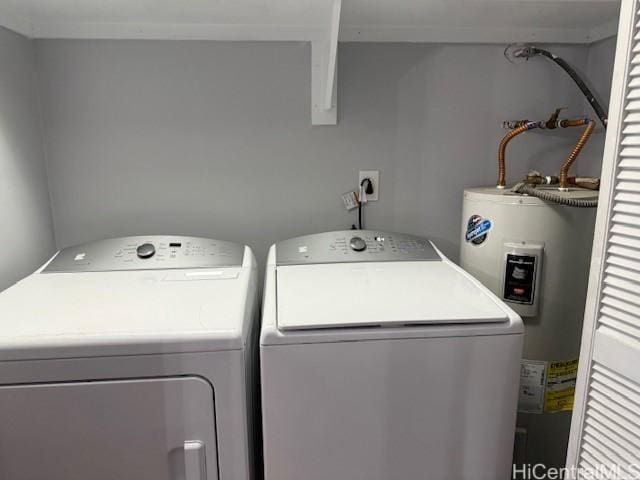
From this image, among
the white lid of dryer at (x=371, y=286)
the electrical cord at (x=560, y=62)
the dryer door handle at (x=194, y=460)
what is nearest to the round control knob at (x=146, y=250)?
the white lid of dryer at (x=371, y=286)

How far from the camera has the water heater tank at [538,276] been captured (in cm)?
135

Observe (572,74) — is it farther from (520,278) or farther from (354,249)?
(354,249)

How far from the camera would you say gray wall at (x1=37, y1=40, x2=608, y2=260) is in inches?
64.7

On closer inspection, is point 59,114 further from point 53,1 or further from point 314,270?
point 314,270

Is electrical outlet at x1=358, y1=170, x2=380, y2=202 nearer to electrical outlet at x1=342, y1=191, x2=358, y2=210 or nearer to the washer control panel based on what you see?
electrical outlet at x1=342, y1=191, x2=358, y2=210

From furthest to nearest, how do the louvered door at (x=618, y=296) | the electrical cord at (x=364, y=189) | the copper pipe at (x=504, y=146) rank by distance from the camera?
the electrical cord at (x=364, y=189)
the copper pipe at (x=504, y=146)
the louvered door at (x=618, y=296)

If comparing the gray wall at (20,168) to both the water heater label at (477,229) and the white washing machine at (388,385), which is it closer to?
the white washing machine at (388,385)

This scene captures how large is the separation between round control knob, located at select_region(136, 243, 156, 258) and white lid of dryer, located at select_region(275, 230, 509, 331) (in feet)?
1.34

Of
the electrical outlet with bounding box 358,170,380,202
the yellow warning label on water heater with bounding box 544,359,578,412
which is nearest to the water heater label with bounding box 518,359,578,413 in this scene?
the yellow warning label on water heater with bounding box 544,359,578,412

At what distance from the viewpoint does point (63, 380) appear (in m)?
0.93

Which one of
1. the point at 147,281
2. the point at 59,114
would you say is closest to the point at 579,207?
the point at 147,281

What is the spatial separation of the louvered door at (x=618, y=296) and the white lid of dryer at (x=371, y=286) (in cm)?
20

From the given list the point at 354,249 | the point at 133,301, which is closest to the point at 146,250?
the point at 133,301

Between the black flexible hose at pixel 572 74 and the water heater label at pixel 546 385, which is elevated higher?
the black flexible hose at pixel 572 74
